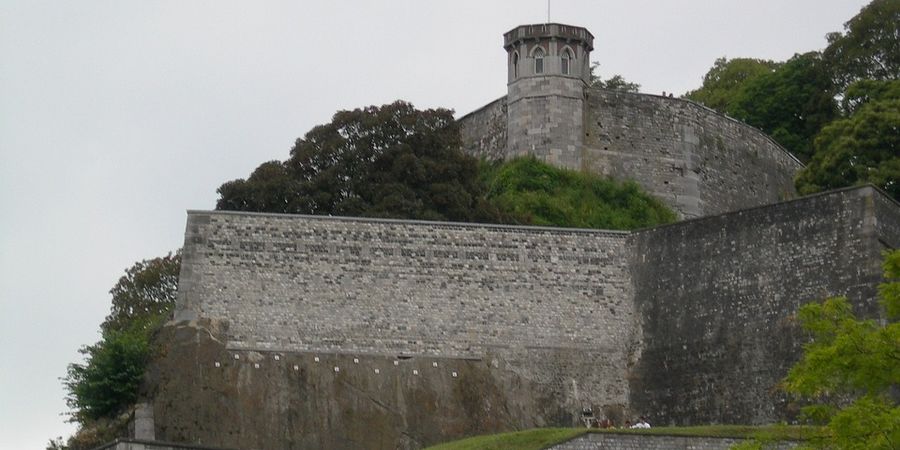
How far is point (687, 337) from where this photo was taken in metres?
49.0

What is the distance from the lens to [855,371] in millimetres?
31859

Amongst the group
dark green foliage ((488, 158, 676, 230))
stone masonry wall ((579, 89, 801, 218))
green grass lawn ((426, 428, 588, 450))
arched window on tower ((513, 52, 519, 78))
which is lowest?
green grass lawn ((426, 428, 588, 450))

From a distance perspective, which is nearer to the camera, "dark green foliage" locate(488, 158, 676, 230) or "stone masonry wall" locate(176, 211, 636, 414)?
"stone masonry wall" locate(176, 211, 636, 414)

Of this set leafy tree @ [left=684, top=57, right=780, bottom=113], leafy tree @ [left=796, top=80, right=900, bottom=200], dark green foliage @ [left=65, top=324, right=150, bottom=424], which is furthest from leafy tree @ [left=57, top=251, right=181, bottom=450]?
leafy tree @ [left=684, top=57, right=780, bottom=113]

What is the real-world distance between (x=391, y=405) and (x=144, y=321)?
7984mm

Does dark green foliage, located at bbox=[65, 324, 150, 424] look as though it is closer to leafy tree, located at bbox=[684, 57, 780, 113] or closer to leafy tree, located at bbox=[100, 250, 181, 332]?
leafy tree, located at bbox=[100, 250, 181, 332]

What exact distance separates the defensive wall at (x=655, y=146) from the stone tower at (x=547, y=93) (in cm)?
8

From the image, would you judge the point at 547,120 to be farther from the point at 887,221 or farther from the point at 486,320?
the point at 887,221

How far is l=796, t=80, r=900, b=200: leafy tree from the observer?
185ft

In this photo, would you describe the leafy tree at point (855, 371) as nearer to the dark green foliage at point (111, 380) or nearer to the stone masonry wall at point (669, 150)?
the dark green foliage at point (111, 380)

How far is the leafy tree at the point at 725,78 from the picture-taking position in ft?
246

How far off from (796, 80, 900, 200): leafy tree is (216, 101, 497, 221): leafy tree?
336 inches

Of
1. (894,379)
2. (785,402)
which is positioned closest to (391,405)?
(785,402)

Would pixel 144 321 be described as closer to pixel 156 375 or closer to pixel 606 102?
pixel 156 375
